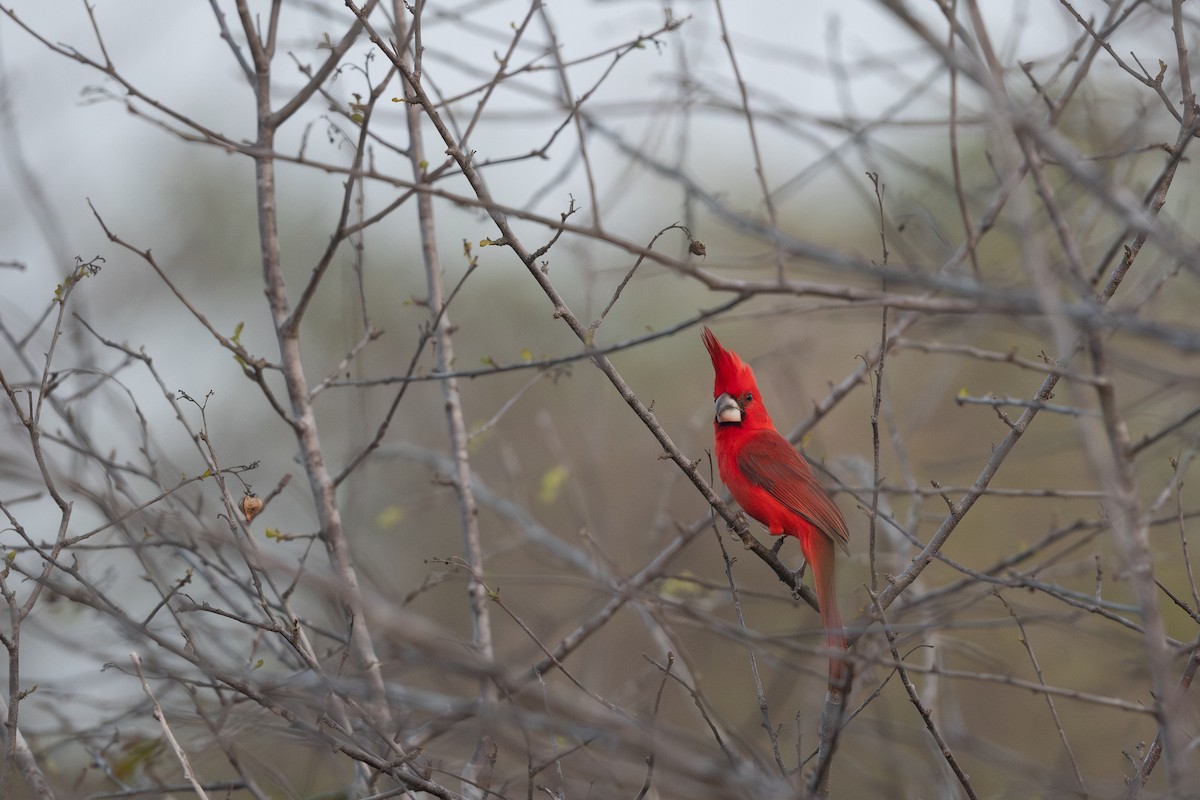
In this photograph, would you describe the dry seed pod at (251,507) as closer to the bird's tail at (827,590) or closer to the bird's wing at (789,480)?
the bird's tail at (827,590)

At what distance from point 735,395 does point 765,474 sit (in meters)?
0.44

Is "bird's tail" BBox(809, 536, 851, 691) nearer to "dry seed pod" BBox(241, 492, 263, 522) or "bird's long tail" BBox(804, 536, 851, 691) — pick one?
"bird's long tail" BBox(804, 536, 851, 691)

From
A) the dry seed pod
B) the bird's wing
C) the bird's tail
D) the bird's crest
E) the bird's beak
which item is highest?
the bird's crest

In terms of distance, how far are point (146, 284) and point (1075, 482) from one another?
11162 mm

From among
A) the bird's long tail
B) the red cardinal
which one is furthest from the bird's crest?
the bird's long tail

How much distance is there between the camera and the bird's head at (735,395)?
4.84 metres

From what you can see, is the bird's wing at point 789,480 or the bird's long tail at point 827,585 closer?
the bird's long tail at point 827,585

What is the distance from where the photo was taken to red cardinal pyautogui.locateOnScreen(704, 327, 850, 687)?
4500 millimetres

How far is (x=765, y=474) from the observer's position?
Answer: 4.67 m

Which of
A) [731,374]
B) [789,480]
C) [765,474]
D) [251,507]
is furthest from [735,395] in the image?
[251,507]

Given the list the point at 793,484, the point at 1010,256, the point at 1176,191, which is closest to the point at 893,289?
the point at 793,484

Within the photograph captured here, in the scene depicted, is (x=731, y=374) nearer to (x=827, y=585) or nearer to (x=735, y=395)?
(x=735, y=395)

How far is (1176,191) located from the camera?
7262mm

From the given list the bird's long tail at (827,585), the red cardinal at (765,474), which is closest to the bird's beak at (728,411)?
the red cardinal at (765,474)
